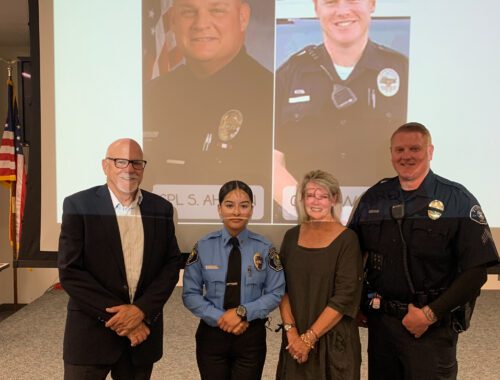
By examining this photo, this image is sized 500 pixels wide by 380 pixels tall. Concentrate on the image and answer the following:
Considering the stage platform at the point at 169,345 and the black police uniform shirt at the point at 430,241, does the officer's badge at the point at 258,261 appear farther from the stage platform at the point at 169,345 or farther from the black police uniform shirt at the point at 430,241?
the stage platform at the point at 169,345

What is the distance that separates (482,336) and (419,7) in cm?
315

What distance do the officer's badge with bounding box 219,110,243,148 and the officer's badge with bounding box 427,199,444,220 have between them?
1.10 m

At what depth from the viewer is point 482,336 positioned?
3.73m

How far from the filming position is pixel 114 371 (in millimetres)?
1726

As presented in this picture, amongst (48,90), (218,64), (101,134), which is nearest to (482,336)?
(218,64)

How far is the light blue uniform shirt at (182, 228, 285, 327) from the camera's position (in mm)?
1680

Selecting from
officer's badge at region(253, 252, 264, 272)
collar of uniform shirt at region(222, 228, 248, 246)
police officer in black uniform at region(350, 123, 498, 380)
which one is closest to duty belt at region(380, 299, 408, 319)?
police officer in black uniform at region(350, 123, 498, 380)

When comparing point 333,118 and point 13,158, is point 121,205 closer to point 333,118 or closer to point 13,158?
point 333,118

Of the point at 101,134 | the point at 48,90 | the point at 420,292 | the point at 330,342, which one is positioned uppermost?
the point at 48,90

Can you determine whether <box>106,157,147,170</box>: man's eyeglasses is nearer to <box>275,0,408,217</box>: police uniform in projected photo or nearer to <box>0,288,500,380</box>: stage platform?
<box>275,0,408,217</box>: police uniform in projected photo

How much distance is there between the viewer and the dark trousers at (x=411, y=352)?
5.53ft

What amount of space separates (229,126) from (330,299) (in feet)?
3.70

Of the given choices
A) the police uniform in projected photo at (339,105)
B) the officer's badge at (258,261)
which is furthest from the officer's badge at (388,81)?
the officer's badge at (258,261)

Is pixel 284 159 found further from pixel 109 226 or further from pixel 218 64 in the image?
pixel 109 226
